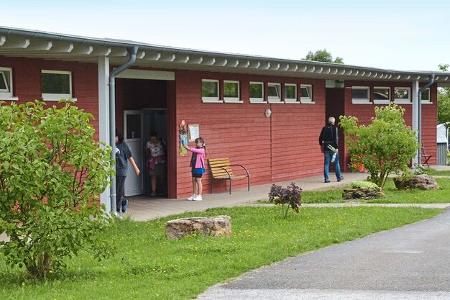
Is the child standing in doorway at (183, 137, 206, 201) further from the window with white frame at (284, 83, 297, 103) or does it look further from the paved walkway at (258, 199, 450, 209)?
the window with white frame at (284, 83, 297, 103)

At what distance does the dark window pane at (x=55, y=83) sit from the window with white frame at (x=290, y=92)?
32.3ft

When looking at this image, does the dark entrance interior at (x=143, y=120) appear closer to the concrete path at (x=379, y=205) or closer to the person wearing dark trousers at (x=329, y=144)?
the concrete path at (x=379, y=205)

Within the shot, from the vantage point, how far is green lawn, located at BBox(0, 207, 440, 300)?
8305 mm

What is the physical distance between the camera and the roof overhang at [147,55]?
12990 mm

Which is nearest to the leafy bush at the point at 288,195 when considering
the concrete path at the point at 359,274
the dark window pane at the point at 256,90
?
the concrete path at the point at 359,274

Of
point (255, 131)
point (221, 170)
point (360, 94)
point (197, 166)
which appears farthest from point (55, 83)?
point (360, 94)

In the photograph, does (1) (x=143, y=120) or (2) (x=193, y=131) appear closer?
(2) (x=193, y=131)

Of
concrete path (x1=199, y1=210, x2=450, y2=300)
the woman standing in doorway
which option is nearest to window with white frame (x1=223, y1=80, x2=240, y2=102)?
the woman standing in doorway

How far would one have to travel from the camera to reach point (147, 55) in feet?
52.0

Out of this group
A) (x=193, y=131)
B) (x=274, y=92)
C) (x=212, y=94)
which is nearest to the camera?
(x=193, y=131)

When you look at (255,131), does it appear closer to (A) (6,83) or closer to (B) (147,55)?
(B) (147,55)

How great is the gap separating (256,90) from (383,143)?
4973 millimetres

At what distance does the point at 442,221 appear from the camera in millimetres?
14312

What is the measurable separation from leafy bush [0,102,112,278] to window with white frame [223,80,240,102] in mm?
12993
